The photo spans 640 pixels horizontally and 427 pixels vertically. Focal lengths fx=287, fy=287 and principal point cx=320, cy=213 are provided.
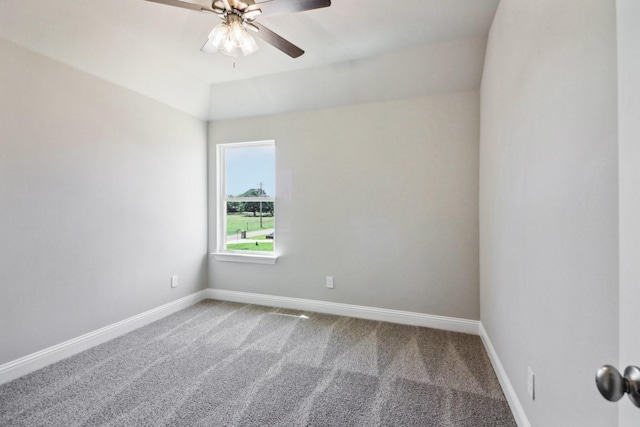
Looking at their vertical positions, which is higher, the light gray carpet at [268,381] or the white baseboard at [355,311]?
the white baseboard at [355,311]

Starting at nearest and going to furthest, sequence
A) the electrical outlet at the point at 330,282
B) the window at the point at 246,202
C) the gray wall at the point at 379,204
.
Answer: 1. the gray wall at the point at 379,204
2. the electrical outlet at the point at 330,282
3. the window at the point at 246,202

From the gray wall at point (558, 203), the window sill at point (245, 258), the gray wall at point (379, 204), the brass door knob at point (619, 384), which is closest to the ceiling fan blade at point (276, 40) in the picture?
the gray wall at point (379, 204)

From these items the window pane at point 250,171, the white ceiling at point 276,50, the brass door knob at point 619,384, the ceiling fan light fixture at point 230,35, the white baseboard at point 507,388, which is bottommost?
the white baseboard at point 507,388

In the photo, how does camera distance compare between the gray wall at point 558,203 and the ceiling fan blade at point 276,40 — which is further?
the ceiling fan blade at point 276,40


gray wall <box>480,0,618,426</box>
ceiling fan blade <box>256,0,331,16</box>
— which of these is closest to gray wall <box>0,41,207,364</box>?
ceiling fan blade <box>256,0,331,16</box>

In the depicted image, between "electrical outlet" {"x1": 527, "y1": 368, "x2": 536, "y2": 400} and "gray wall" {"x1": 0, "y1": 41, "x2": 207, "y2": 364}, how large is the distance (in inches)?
126

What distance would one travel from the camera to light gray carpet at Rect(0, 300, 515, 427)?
1.67m

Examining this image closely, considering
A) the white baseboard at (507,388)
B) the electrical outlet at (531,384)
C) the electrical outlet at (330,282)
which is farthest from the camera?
the electrical outlet at (330,282)

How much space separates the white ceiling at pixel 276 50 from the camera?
2.04m

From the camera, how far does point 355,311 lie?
3154 millimetres

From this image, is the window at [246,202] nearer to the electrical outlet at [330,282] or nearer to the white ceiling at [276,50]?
the white ceiling at [276,50]

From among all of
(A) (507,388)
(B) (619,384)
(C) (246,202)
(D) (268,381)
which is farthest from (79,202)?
(A) (507,388)

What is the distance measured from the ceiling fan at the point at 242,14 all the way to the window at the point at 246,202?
5.48 ft

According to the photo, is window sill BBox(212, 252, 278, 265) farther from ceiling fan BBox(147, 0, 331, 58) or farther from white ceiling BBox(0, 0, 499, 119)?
ceiling fan BBox(147, 0, 331, 58)
